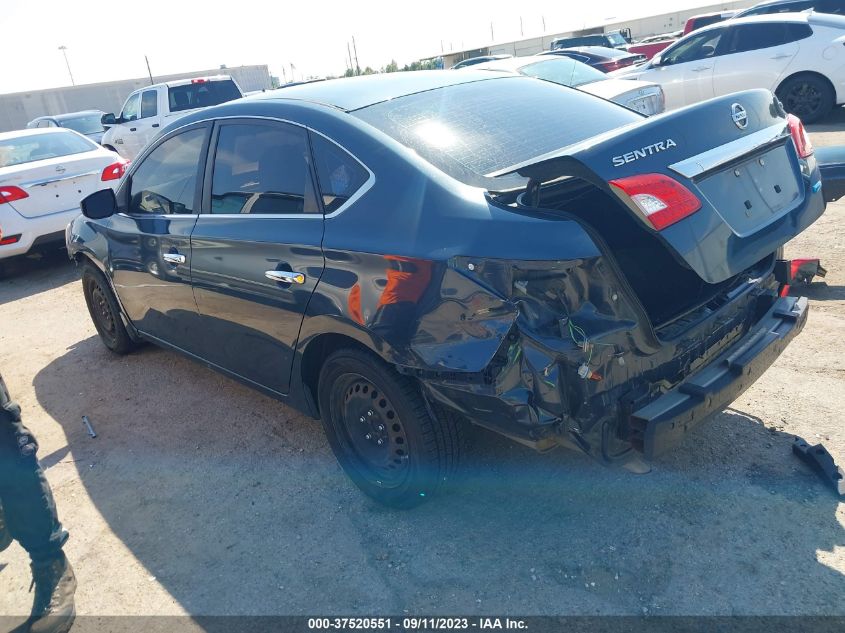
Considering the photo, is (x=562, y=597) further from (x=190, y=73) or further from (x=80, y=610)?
(x=190, y=73)

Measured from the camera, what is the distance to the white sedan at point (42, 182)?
7512mm

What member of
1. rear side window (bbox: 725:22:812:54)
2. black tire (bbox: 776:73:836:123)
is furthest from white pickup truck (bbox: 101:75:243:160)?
black tire (bbox: 776:73:836:123)

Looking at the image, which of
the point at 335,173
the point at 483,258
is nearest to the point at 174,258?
the point at 335,173

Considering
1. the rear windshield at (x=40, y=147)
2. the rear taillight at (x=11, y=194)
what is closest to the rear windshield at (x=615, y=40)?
the rear windshield at (x=40, y=147)

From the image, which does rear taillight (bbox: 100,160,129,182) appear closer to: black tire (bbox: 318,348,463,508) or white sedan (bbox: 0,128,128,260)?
white sedan (bbox: 0,128,128,260)

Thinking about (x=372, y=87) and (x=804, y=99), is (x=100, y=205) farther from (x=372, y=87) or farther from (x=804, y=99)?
(x=804, y=99)

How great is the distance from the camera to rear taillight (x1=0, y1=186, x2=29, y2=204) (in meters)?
7.45

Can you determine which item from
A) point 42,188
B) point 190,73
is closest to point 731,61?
point 42,188

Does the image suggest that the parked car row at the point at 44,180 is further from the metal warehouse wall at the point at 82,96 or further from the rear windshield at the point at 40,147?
the metal warehouse wall at the point at 82,96

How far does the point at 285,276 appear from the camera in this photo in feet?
10.0

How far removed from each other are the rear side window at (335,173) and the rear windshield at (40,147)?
6.84 metres

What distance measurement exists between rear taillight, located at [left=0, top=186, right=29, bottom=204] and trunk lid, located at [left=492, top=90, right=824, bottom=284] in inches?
271

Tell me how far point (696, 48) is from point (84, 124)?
14.4 m

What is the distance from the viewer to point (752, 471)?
9.77ft
